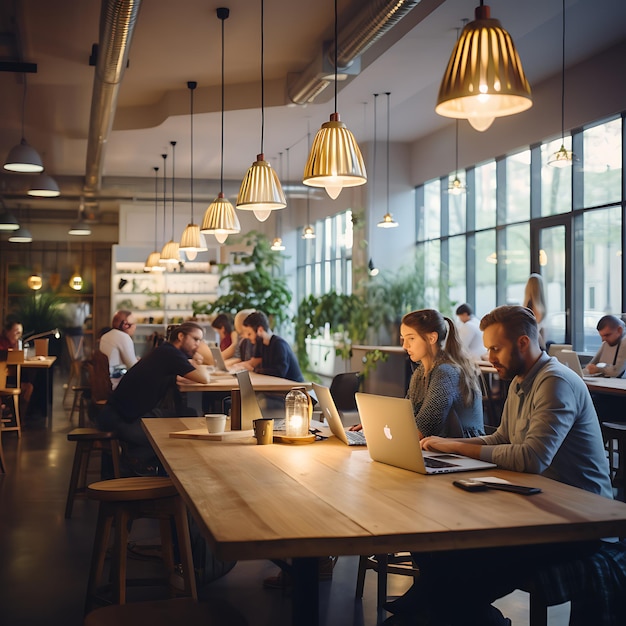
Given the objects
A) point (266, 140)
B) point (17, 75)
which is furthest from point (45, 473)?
point (266, 140)

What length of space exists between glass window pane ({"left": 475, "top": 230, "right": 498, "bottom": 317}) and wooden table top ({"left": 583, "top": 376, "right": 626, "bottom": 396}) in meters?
4.28

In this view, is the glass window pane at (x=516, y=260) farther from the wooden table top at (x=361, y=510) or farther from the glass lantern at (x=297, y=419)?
the wooden table top at (x=361, y=510)

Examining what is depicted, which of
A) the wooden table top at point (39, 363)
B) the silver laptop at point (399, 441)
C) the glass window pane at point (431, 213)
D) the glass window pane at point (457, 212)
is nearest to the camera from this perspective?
the silver laptop at point (399, 441)

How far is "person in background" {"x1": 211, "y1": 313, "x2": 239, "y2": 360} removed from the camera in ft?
31.7

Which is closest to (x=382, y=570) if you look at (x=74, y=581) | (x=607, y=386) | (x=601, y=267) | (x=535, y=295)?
(x=74, y=581)

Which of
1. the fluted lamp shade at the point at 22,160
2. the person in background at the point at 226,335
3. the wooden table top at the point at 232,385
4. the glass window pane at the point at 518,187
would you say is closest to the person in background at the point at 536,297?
the glass window pane at the point at 518,187

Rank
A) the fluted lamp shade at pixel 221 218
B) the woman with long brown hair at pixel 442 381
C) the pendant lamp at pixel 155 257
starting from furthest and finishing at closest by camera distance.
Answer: the pendant lamp at pixel 155 257, the fluted lamp shade at pixel 221 218, the woman with long brown hair at pixel 442 381

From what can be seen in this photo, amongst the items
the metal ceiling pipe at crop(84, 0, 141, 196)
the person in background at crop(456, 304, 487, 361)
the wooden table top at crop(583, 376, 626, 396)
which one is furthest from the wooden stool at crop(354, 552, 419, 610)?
the person in background at crop(456, 304, 487, 361)

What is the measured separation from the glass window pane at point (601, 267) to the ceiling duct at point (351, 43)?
3.22 meters

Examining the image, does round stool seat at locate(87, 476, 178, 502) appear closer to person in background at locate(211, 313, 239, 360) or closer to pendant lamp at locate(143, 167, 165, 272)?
person in background at locate(211, 313, 239, 360)

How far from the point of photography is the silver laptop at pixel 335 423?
3625 mm

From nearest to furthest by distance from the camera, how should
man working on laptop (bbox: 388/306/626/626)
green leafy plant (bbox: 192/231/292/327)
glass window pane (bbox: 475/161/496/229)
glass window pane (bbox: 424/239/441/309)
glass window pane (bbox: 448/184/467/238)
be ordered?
man working on laptop (bbox: 388/306/626/626), glass window pane (bbox: 475/161/496/229), glass window pane (bbox: 448/184/467/238), glass window pane (bbox: 424/239/441/309), green leafy plant (bbox: 192/231/292/327)

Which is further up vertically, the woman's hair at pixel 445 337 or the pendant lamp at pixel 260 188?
the pendant lamp at pixel 260 188

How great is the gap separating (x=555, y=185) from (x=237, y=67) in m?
3.97
